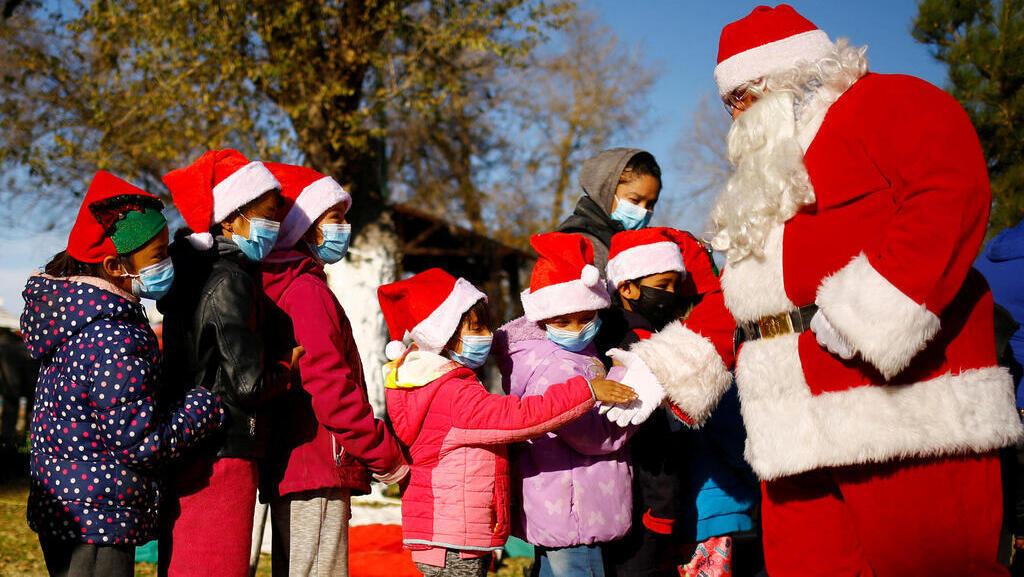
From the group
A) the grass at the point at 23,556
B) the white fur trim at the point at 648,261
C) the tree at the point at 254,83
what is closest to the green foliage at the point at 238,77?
the tree at the point at 254,83

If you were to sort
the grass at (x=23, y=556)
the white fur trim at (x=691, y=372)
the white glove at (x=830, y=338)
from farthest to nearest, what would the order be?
the grass at (x=23, y=556), the white fur trim at (x=691, y=372), the white glove at (x=830, y=338)

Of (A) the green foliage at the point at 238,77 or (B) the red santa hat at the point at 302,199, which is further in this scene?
(A) the green foliage at the point at 238,77

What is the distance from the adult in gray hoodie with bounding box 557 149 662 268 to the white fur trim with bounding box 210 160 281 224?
1.44m

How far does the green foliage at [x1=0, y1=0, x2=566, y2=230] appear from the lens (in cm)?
884

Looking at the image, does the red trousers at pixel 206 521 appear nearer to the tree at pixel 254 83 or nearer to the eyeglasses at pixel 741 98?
the eyeglasses at pixel 741 98

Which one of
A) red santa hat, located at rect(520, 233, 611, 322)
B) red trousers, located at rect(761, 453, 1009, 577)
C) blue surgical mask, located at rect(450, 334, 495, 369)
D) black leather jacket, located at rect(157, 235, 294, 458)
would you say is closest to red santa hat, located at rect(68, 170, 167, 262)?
black leather jacket, located at rect(157, 235, 294, 458)

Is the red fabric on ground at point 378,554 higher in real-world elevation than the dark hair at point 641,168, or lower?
lower

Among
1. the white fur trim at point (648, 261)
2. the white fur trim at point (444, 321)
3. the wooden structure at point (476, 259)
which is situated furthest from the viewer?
the wooden structure at point (476, 259)

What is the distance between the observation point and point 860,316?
2.14m

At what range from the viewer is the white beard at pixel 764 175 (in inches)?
96.2

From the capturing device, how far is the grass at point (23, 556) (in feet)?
19.3

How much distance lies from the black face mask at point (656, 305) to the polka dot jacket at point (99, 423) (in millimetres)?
1815

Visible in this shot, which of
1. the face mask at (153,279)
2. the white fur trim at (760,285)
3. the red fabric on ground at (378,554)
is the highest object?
the face mask at (153,279)

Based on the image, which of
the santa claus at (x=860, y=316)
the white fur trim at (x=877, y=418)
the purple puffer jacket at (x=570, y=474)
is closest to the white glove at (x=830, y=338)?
the santa claus at (x=860, y=316)
